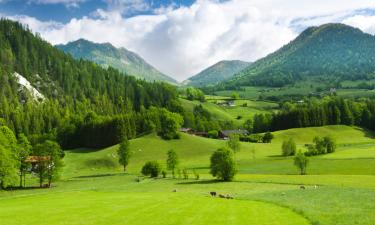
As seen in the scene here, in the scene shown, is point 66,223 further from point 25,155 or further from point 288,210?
point 25,155

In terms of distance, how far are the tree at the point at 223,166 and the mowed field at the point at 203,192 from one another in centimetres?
318

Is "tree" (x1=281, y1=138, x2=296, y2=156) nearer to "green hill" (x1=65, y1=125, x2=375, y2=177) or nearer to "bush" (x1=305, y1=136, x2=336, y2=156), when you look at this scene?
"green hill" (x1=65, y1=125, x2=375, y2=177)

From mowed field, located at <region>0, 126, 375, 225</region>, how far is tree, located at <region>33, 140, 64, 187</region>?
351 cm

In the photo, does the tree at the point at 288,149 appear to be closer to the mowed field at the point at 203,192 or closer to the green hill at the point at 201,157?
the green hill at the point at 201,157

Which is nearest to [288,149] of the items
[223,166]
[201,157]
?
[201,157]

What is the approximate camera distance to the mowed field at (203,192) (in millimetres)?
44281

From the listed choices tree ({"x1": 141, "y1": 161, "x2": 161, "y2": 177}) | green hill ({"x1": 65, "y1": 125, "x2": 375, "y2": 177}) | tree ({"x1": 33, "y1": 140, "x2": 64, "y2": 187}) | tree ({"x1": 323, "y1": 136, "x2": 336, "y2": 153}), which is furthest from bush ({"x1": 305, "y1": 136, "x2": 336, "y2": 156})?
tree ({"x1": 33, "y1": 140, "x2": 64, "y2": 187})

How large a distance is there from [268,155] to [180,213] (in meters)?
120

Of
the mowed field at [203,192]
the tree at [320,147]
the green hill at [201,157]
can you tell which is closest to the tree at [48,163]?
the mowed field at [203,192]

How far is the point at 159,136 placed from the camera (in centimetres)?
19250

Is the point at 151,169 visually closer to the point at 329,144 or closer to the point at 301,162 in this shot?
the point at 301,162

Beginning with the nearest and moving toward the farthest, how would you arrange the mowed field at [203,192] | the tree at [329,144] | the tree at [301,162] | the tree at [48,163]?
the mowed field at [203,192], the tree at [48,163], the tree at [301,162], the tree at [329,144]

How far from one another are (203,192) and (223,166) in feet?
93.4

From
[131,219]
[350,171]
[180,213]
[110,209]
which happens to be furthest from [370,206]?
[350,171]
